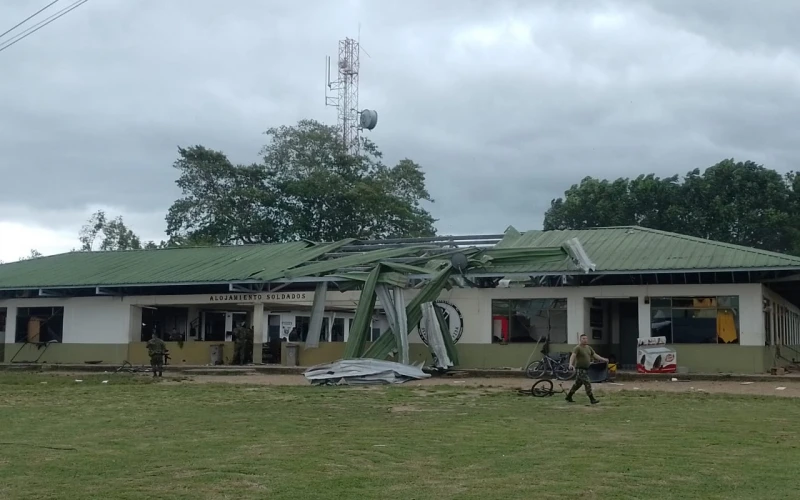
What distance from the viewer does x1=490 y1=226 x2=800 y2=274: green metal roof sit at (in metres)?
26.4

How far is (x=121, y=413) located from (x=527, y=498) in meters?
10.3

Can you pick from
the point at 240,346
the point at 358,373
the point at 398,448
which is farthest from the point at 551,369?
the point at 398,448

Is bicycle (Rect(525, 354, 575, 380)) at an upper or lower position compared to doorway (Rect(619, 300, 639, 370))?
lower

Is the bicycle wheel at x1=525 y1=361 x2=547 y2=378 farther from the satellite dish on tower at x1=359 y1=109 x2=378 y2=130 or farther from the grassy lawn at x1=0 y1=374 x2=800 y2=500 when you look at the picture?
the satellite dish on tower at x1=359 y1=109 x2=378 y2=130

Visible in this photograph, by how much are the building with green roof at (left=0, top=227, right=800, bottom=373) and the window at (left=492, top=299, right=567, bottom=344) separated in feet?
0.12

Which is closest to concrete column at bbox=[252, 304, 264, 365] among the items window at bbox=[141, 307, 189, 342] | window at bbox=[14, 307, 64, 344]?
window at bbox=[141, 307, 189, 342]

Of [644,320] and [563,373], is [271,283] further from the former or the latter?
[644,320]

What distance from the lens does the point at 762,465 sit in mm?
10164

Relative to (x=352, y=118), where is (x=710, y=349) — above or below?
below

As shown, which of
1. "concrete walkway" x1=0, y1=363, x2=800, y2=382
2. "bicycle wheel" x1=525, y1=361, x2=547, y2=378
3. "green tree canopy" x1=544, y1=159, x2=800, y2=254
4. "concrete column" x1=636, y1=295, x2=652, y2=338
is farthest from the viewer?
"green tree canopy" x1=544, y1=159, x2=800, y2=254

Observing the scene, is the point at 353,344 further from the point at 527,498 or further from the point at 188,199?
the point at 188,199

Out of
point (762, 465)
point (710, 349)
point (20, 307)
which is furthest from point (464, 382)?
point (20, 307)

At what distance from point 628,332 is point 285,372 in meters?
12.1

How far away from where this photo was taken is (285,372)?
97.2 feet
